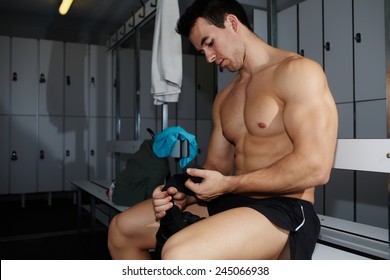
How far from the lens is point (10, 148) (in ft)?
14.6

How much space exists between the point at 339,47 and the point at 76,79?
346 centimetres

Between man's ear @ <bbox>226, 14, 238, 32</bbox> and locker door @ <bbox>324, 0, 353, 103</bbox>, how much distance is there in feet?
6.07

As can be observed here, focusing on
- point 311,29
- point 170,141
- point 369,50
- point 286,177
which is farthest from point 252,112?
point 311,29

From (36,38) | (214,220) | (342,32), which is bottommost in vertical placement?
(214,220)

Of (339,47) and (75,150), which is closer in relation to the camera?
(339,47)

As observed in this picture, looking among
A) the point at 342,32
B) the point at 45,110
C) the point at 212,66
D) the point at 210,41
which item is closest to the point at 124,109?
the point at 45,110

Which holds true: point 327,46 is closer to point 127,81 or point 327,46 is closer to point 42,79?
point 127,81

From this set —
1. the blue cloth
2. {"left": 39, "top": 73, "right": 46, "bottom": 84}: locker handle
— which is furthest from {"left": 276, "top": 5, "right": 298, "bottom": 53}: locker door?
{"left": 39, "top": 73, "right": 46, "bottom": 84}: locker handle

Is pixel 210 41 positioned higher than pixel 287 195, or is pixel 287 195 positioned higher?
pixel 210 41

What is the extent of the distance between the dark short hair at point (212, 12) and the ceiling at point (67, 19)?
2294mm

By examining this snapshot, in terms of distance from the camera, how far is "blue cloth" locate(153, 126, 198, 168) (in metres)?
2.11

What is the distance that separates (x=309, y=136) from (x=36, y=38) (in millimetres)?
4835

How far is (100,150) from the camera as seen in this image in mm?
4914
